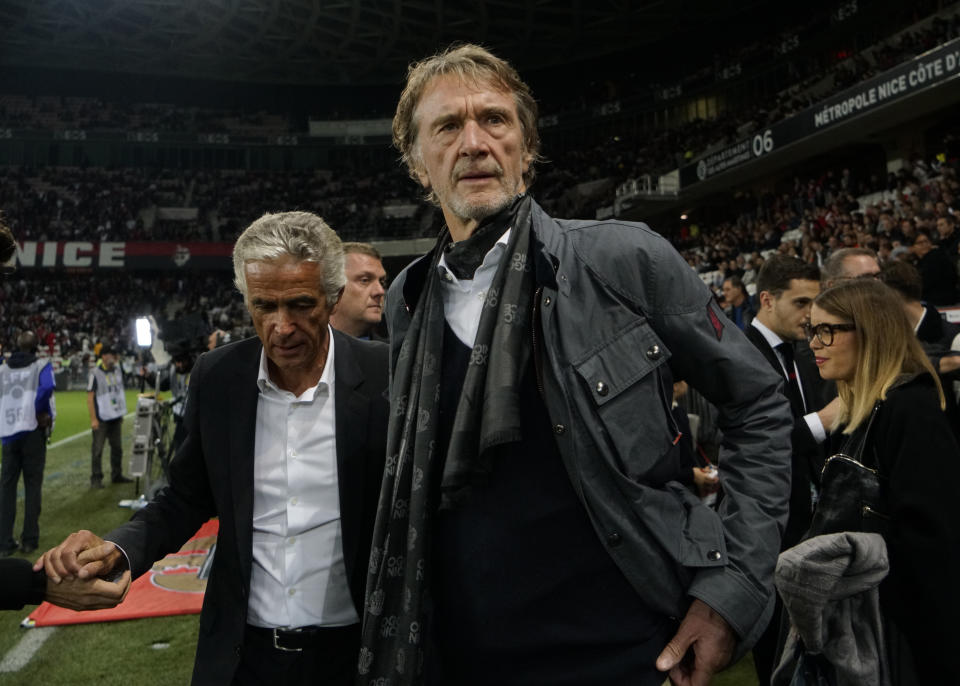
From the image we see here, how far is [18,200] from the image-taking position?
3956 centimetres

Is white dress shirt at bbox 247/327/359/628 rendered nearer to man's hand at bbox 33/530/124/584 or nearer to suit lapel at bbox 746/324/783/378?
man's hand at bbox 33/530/124/584

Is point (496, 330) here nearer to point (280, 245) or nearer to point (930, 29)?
point (280, 245)

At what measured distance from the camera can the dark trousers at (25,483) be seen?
21.2 ft

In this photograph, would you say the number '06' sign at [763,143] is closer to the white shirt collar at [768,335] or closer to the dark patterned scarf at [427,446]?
the white shirt collar at [768,335]

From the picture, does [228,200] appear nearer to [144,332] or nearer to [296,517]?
[144,332]

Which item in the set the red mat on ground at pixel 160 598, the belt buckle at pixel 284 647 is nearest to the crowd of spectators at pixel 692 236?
the red mat on ground at pixel 160 598

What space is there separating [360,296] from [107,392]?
6.60 m

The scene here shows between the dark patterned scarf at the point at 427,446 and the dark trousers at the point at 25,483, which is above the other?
the dark patterned scarf at the point at 427,446

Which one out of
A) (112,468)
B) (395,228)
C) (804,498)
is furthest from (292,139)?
(804,498)

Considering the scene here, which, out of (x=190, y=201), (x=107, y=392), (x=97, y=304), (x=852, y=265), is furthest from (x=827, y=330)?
(x=190, y=201)

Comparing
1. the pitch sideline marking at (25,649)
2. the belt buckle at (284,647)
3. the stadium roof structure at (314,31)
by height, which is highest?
the stadium roof structure at (314,31)

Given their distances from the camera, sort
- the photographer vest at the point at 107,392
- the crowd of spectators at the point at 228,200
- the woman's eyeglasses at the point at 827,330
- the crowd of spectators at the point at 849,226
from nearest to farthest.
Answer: the woman's eyeglasses at the point at 827,330 < the photographer vest at the point at 107,392 < the crowd of spectators at the point at 849,226 < the crowd of spectators at the point at 228,200

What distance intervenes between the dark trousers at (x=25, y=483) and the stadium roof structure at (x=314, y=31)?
32.6 m

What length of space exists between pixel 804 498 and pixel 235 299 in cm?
3849
